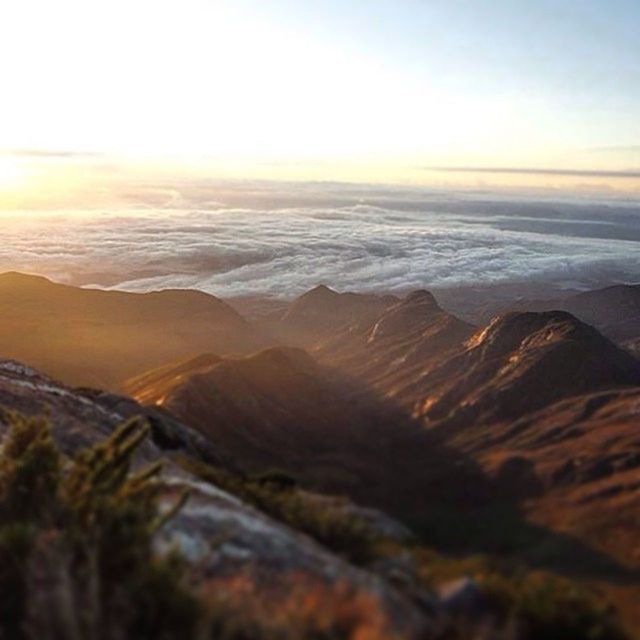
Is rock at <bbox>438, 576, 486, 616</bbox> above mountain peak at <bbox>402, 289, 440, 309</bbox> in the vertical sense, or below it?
above

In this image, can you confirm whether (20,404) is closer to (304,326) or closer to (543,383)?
(543,383)

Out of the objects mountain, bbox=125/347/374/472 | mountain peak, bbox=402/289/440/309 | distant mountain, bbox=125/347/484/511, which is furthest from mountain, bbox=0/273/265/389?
mountain peak, bbox=402/289/440/309

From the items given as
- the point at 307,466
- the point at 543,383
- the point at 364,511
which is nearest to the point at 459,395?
the point at 543,383

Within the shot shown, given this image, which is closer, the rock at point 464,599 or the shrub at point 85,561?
the shrub at point 85,561

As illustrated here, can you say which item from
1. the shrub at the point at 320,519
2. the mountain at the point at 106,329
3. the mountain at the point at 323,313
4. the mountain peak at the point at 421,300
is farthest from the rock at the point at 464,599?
the mountain at the point at 323,313

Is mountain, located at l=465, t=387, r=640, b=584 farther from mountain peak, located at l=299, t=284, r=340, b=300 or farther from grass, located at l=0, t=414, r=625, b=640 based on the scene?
mountain peak, located at l=299, t=284, r=340, b=300

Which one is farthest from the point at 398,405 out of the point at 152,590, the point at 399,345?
the point at 152,590

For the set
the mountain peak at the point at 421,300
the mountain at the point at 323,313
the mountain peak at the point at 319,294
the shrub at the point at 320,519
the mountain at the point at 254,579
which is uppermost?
the mountain at the point at 254,579

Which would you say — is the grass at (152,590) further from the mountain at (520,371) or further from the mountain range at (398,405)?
the mountain at (520,371)

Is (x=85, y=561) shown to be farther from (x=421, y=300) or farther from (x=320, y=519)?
(x=421, y=300)
